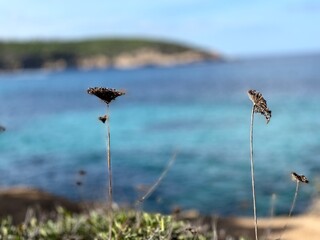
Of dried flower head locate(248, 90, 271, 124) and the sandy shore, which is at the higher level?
dried flower head locate(248, 90, 271, 124)

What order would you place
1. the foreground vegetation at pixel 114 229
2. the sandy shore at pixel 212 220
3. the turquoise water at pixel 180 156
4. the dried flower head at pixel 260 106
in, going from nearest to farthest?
the dried flower head at pixel 260 106, the foreground vegetation at pixel 114 229, the sandy shore at pixel 212 220, the turquoise water at pixel 180 156

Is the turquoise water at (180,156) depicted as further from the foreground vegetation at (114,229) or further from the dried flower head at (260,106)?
the dried flower head at (260,106)

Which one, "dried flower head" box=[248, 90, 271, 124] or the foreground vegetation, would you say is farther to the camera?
the foreground vegetation

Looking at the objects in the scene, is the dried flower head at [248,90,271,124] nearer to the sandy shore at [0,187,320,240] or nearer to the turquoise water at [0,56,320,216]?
the sandy shore at [0,187,320,240]

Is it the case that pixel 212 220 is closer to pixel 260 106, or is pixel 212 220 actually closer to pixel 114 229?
pixel 114 229

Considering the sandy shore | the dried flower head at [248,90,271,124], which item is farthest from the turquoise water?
the dried flower head at [248,90,271,124]

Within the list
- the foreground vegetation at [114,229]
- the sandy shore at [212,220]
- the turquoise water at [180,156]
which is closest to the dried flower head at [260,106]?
the foreground vegetation at [114,229]

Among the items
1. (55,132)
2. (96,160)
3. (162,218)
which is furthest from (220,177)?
(55,132)

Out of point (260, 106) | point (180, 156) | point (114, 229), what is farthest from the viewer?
point (180, 156)

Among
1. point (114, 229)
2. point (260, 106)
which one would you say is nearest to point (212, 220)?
point (114, 229)
